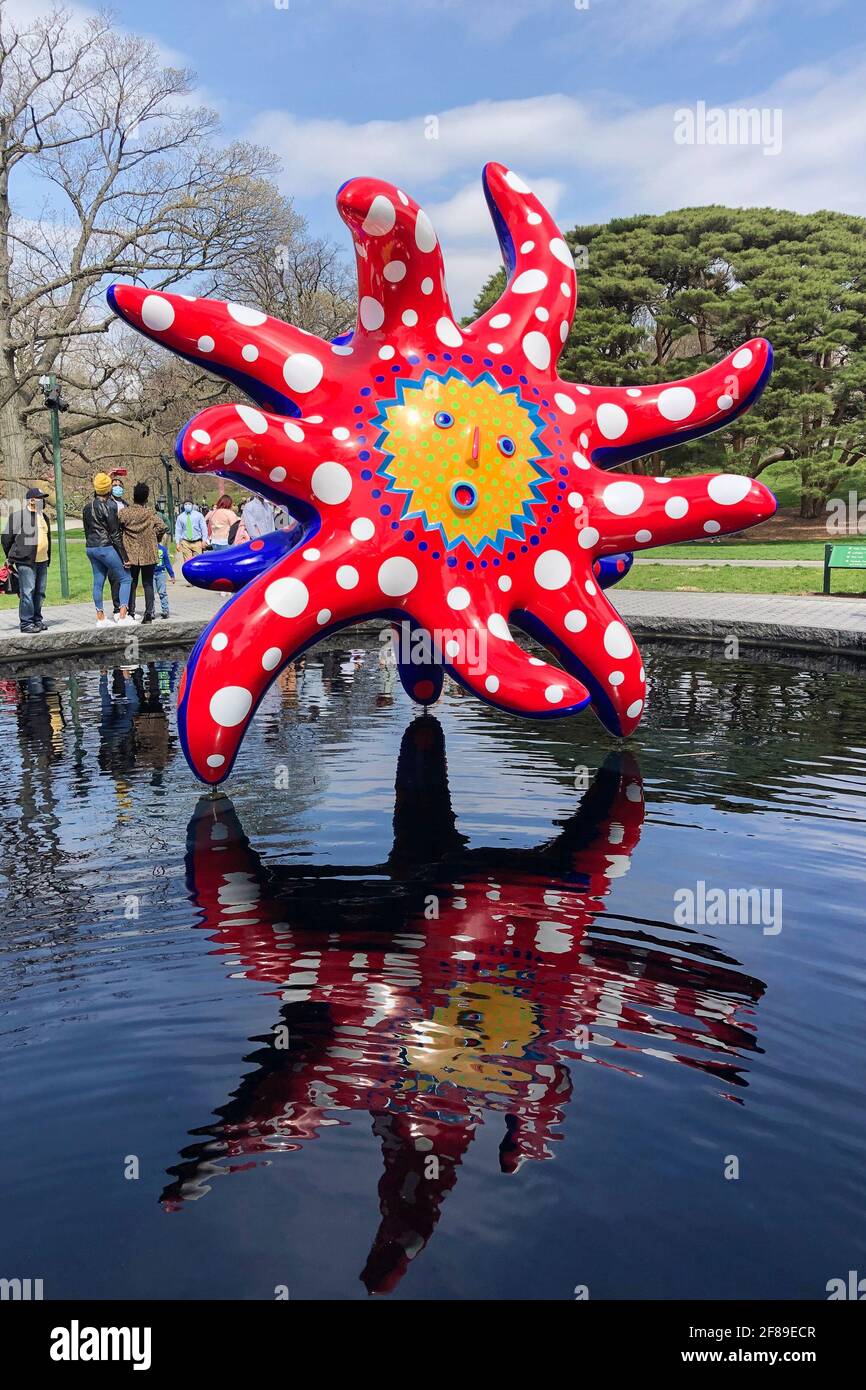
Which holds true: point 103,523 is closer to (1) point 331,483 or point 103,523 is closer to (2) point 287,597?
(1) point 331,483

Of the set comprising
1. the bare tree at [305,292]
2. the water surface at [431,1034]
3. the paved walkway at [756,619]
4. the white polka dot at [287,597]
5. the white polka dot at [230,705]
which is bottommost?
the water surface at [431,1034]

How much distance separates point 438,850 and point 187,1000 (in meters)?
1.82

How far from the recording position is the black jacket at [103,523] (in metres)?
12.4

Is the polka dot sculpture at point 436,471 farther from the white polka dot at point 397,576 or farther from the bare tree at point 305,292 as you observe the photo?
the bare tree at point 305,292

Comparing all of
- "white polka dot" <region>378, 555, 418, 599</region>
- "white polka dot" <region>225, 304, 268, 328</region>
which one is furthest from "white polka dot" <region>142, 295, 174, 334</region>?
"white polka dot" <region>378, 555, 418, 599</region>

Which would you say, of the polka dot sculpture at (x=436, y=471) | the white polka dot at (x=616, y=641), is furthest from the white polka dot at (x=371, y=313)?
the white polka dot at (x=616, y=641)

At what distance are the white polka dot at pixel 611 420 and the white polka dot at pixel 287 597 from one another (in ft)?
6.84

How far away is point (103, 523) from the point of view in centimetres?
1248

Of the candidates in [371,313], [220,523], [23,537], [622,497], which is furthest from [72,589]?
[622,497]

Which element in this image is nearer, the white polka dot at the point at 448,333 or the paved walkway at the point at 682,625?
the white polka dot at the point at 448,333

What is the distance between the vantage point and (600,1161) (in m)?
2.88

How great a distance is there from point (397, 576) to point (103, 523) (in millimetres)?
7734

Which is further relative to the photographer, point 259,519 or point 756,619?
point 259,519

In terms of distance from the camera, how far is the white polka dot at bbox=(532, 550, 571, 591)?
6070 millimetres
